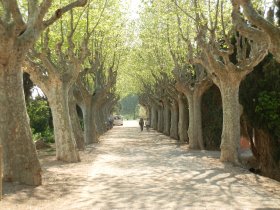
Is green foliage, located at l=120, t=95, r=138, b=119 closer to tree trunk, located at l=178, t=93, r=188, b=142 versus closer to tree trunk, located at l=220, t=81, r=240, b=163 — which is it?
tree trunk, located at l=178, t=93, r=188, b=142

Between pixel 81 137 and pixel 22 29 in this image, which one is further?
pixel 81 137

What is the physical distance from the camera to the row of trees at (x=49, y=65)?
10762 mm

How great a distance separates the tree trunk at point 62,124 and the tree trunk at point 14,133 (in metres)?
6.03

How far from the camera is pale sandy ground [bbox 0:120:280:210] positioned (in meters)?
9.07

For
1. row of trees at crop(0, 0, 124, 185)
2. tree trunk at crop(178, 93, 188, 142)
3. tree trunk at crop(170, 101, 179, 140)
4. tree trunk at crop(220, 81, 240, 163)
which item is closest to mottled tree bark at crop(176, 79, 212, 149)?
tree trunk at crop(178, 93, 188, 142)

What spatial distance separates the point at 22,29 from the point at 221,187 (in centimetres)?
644

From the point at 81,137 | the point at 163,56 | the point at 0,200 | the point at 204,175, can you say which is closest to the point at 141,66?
the point at 163,56

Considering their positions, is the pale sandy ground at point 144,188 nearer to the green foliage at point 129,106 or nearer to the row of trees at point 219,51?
the row of trees at point 219,51

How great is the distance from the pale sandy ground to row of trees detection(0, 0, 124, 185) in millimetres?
883

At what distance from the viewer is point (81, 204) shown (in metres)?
9.11

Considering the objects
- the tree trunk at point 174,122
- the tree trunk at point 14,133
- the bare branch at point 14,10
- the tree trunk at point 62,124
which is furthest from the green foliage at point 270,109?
the tree trunk at point 174,122

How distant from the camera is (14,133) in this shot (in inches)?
426

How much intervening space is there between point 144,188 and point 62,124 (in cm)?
689

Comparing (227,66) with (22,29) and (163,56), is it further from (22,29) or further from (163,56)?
(163,56)
